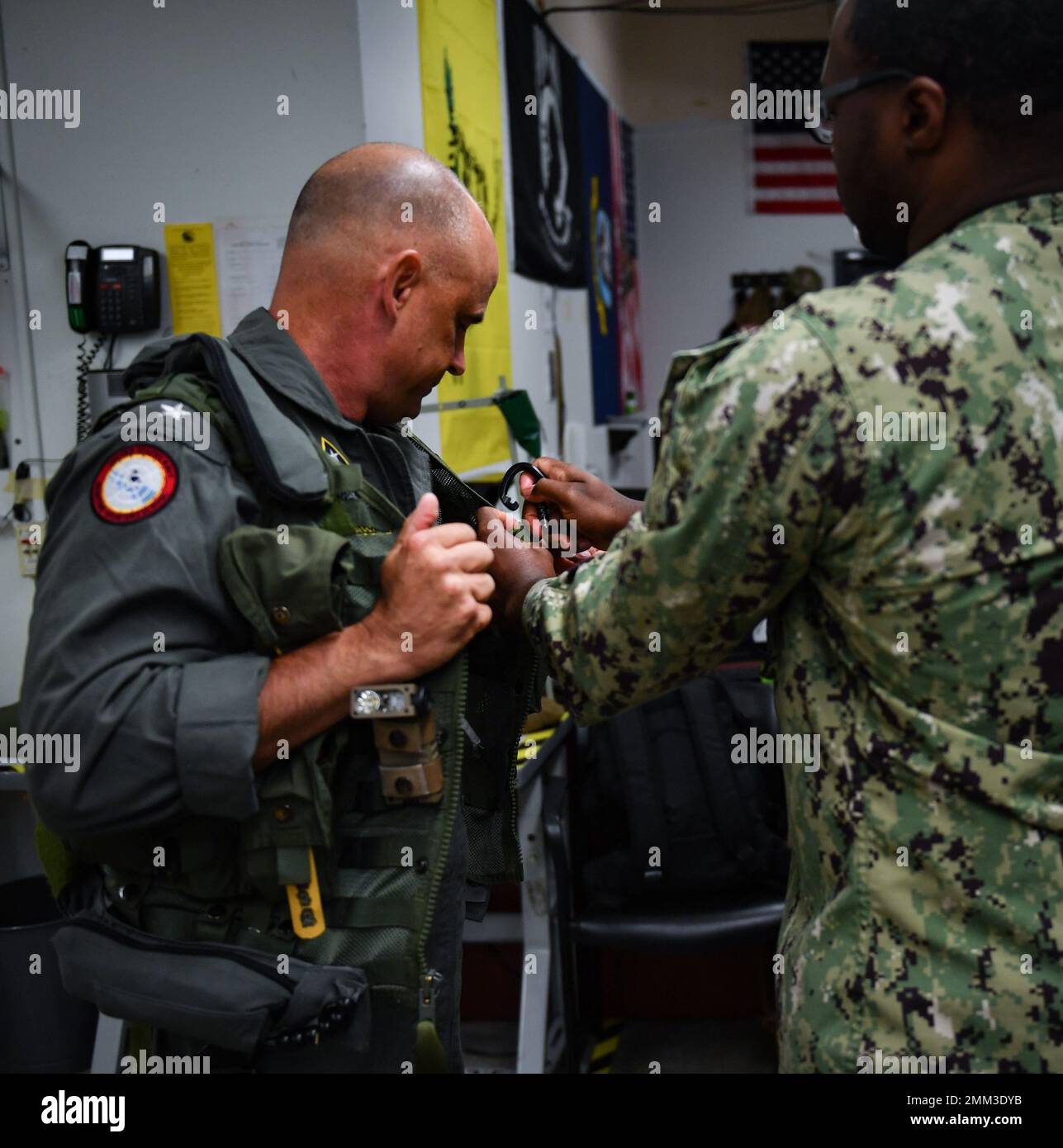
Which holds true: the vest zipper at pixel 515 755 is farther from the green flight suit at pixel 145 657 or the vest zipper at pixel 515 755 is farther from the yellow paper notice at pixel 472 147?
the yellow paper notice at pixel 472 147

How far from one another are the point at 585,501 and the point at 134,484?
67 centimetres

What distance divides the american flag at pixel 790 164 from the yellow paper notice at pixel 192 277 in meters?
5.47

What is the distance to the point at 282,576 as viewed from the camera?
119cm

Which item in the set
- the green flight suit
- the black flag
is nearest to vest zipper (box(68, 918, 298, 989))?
the green flight suit

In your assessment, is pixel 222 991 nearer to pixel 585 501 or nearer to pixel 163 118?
pixel 585 501

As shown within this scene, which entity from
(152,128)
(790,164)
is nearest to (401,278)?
(152,128)

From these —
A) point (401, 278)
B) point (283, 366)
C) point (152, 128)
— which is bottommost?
point (283, 366)

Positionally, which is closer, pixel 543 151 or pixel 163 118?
pixel 163 118

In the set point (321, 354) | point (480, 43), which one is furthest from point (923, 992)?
point (480, 43)

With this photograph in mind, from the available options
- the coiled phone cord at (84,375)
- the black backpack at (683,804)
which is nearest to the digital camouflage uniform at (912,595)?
the black backpack at (683,804)

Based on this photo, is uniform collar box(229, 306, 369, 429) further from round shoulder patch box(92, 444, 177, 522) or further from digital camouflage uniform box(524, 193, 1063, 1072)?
digital camouflage uniform box(524, 193, 1063, 1072)
